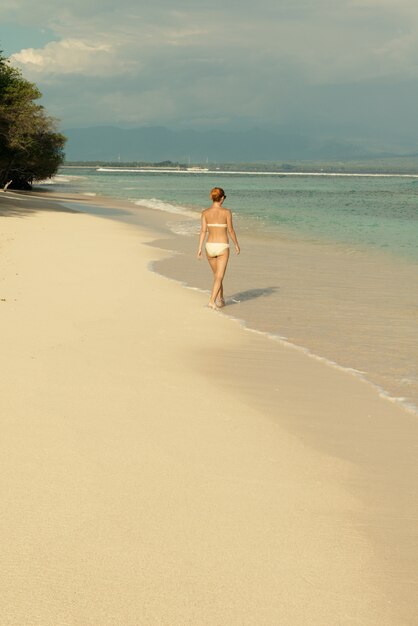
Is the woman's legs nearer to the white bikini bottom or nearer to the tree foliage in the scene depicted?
the white bikini bottom

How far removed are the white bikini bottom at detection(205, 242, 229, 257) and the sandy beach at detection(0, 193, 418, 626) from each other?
3303mm

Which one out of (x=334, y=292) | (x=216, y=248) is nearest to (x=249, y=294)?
(x=216, y=248)

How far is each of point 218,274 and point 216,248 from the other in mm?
585

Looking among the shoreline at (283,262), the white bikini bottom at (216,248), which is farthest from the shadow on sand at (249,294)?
the white bikini bottom at (216,248)

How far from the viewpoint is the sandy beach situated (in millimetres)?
3777

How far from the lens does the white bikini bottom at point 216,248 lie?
42.1ft

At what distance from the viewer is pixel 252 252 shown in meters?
21.7

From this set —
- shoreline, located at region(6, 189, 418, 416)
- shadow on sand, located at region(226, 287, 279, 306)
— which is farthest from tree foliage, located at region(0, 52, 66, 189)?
shadow on sand, located at region(226, 287, 279, 306)

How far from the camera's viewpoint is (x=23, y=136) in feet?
168

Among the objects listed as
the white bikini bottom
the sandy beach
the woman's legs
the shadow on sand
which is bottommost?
the shadow on sand

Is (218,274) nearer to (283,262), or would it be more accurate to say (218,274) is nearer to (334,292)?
(334,292)

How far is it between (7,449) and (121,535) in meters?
1.44

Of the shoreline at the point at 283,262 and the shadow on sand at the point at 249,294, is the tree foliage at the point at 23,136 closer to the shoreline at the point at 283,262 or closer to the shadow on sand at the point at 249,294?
the shoreline at the point at 283,262

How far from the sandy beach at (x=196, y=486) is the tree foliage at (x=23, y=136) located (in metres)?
38.1
